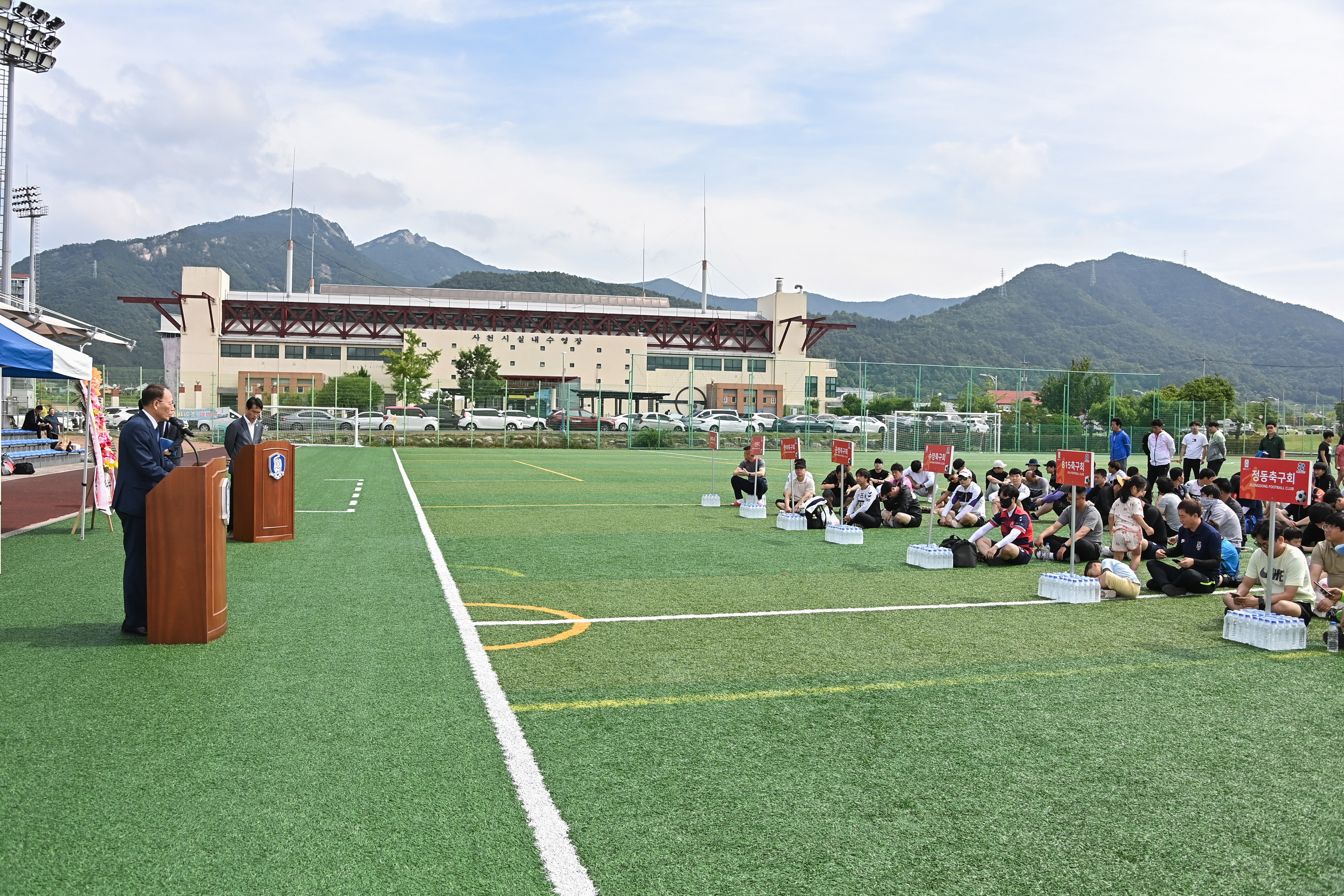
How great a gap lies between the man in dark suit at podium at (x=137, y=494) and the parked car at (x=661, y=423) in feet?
145

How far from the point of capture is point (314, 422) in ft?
149

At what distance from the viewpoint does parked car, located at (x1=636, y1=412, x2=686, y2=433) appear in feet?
174

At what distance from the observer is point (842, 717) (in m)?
5.77

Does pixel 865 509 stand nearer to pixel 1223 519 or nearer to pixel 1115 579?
pixel 1223 519

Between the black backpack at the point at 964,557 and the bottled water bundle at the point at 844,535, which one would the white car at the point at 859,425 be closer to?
the bottled water bundle at the point at 844,535

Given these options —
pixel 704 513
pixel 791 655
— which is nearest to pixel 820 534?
pixel 704 513

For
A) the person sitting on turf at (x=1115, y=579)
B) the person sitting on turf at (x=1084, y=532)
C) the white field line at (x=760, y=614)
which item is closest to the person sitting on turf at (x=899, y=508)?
the person sitting on turf at (x=1084, y=532)

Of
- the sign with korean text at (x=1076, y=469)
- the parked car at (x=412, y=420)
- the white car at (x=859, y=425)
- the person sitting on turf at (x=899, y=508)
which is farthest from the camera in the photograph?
the parked car at (x=412, y=420)

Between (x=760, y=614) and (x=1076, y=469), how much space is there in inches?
160

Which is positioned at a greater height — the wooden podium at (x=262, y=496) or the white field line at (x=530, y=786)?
the wooden podium at (x=262, y=496)

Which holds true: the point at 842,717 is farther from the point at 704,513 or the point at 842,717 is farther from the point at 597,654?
the point at 704,513

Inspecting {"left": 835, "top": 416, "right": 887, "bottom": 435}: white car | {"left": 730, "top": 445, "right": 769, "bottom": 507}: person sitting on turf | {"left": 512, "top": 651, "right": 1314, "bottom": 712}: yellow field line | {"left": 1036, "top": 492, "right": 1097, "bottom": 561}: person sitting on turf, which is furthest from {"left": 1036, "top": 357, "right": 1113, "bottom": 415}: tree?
{"left": 512, "top": 651, "right": 1314, "bottom": 712}: yellow field line

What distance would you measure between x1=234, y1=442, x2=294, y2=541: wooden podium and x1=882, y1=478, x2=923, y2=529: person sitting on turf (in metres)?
9.15

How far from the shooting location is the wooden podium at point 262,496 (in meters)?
12.2
